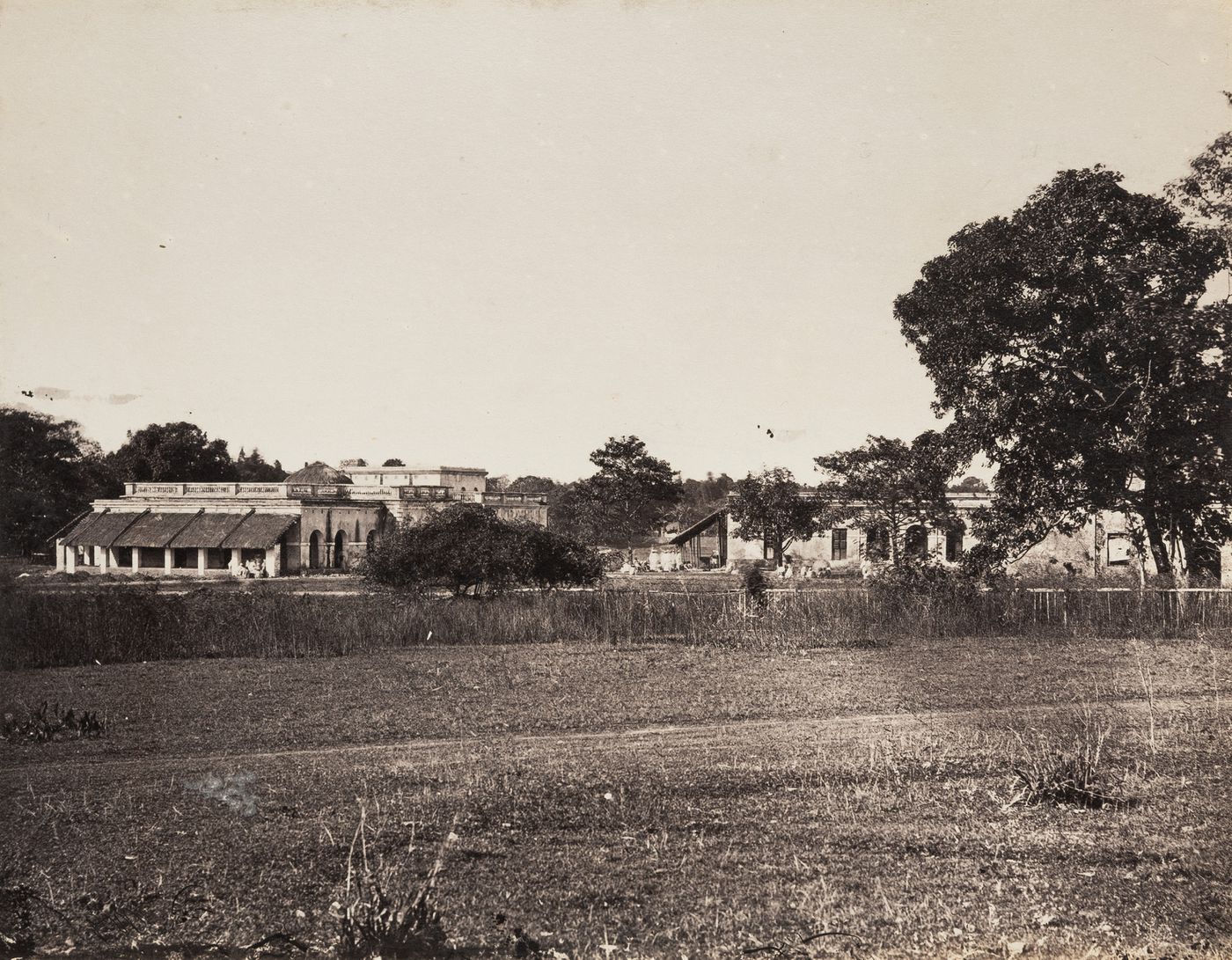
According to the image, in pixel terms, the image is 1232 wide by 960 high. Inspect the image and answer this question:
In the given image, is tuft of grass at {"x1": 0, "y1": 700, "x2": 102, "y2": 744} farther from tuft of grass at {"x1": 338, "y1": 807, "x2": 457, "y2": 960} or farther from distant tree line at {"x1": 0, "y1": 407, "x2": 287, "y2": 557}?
distant tree line at {"x1": 0, "y1": 407, "x2": 287, "y2": 557}

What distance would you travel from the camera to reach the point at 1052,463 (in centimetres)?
1830

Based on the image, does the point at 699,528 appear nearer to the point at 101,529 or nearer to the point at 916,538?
the point at 916,538

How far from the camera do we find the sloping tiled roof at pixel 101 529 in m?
38.1

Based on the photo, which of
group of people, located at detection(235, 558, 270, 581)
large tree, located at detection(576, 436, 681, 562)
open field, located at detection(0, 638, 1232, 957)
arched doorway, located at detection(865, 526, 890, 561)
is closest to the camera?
open field, located at detection(0, 638, 1232, 957)

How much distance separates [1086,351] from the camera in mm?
17344

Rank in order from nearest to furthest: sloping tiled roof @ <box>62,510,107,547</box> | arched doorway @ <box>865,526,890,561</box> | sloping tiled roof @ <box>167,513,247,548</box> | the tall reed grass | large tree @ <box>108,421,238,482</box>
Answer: the tall reed grass → arched doorway @ <box>865,526,890,561</box> → sloping tiled roof @ <box>167,513,247,548</box> → sloping tiled roof @ <box>62,510,107,547</box> → large tree @ <box>108,421,238,482</box>

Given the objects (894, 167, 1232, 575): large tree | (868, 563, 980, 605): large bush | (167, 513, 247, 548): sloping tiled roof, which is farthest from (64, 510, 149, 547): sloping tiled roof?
(894, 167, 1232, 575): large tree

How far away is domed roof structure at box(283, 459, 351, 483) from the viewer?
4694 centimetres

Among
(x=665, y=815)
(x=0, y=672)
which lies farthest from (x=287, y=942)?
(x=0, y=672)

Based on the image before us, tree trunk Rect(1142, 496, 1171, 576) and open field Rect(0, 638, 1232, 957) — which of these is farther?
tree trunk Rect(1142, 496, 1171, 576)

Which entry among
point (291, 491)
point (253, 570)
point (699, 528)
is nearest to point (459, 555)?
point (253, 570)

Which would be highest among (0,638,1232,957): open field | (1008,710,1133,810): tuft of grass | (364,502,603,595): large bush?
(364,502,603,595): large bush

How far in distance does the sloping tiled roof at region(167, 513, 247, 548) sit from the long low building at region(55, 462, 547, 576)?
0.03 m

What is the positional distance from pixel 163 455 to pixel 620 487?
79.0 ft
